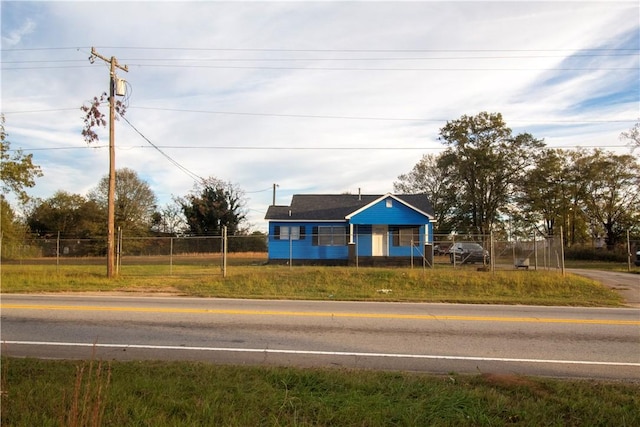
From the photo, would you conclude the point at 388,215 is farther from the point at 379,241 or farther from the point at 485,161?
the point at 485,161

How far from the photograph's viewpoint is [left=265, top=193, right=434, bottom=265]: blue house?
1156 inches

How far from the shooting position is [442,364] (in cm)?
673

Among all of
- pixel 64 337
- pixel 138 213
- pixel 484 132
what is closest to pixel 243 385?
pixel 64 337

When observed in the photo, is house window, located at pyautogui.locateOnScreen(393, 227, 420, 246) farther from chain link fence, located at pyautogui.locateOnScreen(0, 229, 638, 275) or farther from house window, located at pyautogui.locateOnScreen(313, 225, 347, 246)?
house window, located at pyautogui.locateOnScreen(313, 225, 347, 246)

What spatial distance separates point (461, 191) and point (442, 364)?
44.9m

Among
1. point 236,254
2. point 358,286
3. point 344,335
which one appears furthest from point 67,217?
point 344,335

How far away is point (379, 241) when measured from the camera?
30078mm

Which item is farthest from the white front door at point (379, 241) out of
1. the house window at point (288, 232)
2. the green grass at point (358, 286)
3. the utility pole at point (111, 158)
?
the utility pole at point (111, 158)

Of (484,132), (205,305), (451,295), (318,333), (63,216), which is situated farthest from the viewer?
(63,216)

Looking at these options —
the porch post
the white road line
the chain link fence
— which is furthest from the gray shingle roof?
the white road line

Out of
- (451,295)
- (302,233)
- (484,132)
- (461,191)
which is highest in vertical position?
(484,132)

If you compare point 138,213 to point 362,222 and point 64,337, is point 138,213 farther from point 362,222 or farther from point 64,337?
point 64,337

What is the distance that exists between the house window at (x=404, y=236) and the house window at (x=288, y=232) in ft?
20.4

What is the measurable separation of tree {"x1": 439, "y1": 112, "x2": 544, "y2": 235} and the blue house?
57.1 feet
